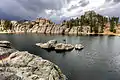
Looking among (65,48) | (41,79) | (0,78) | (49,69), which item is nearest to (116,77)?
(49,69)

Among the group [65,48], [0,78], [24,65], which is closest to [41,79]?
[24,65]

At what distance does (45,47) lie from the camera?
107250 millimetres

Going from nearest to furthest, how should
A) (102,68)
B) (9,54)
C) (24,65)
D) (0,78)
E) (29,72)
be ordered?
(0,78), (29,72), (24,65), (9,54), (102,68)

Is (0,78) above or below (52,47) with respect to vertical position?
above

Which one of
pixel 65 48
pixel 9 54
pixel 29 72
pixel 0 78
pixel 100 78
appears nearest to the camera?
pixel 0 78

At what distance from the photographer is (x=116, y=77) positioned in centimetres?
4972

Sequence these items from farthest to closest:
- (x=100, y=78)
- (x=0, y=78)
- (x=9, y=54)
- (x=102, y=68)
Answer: (x=102, y=68) < (x=100, y=78) < (x=9, y=54) < (x=0, y=78)

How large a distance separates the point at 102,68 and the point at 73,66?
37.2 feet

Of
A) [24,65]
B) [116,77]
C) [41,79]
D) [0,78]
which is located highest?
[0,78]

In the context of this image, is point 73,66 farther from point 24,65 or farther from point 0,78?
point 0,78

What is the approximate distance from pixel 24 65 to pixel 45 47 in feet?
232

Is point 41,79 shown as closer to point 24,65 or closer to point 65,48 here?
point 24,65

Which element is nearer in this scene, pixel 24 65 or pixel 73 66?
pixel 24 65

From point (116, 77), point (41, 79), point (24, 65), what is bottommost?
point (116, 77)
